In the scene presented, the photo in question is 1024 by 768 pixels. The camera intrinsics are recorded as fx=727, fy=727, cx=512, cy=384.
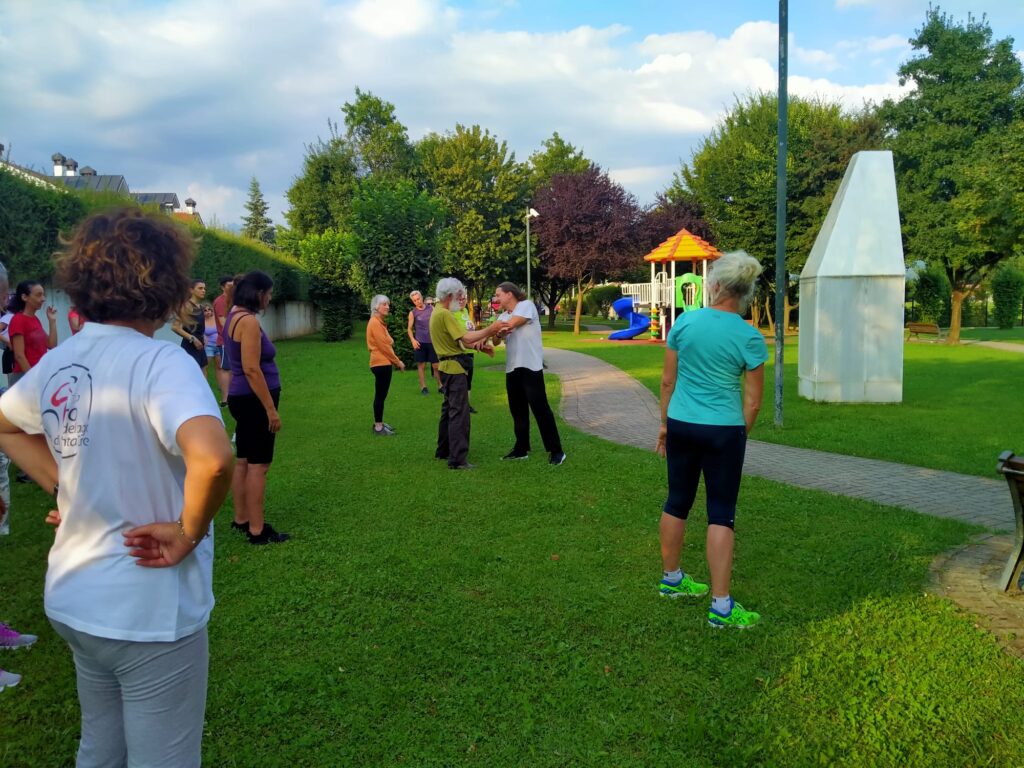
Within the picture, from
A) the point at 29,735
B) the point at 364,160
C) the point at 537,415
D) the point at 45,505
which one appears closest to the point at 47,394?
the point at 29,735

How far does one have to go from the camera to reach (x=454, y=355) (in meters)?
Result: 7.45

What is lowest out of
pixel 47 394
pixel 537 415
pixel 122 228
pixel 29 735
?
pixel 29 735

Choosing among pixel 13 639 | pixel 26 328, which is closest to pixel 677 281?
pixel 26 328

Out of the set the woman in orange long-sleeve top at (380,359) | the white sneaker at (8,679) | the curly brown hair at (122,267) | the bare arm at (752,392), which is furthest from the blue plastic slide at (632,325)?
the curly brown hair at (122,267)

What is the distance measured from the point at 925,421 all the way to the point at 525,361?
631 centimetres

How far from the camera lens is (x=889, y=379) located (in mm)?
11758

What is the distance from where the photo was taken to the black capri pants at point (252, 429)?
504cm

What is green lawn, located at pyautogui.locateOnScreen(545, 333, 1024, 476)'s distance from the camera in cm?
822

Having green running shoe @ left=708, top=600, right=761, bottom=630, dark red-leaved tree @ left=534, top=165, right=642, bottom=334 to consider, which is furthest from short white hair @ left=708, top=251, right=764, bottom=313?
dark red-leaved tree @ left=534, top=165, right=642, bottom=334

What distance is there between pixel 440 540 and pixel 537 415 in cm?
258

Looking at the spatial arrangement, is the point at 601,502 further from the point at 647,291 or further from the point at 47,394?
the point at 647,291

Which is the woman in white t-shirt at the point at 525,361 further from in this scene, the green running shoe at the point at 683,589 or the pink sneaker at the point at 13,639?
the pink sneaker at the point at 13,639

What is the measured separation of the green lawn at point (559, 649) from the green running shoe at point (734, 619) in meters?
0.07

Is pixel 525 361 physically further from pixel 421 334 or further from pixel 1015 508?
pixel 421 334
